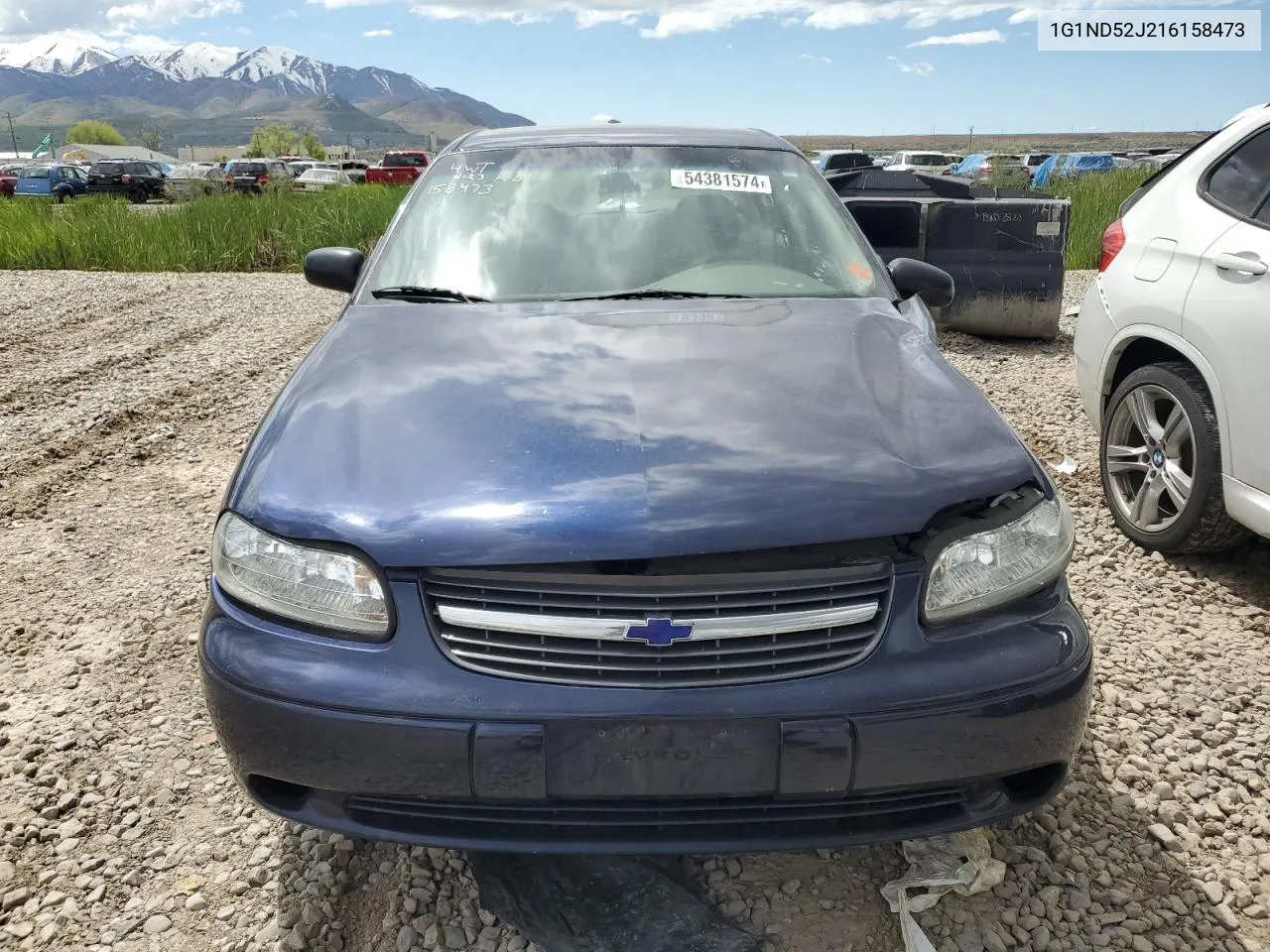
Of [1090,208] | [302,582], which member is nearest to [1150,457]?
[302,582]

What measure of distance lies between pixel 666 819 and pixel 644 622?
1.26 ft

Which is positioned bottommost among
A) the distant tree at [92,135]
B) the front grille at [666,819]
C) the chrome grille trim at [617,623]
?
the front grille at [666,819]

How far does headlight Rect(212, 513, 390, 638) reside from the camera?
185 cm

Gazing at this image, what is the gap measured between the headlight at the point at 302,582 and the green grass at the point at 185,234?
12.0 m

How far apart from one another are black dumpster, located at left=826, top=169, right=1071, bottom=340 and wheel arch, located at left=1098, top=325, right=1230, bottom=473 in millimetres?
3633

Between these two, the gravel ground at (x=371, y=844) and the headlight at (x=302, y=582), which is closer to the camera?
the headlight at (x=302, y=582)

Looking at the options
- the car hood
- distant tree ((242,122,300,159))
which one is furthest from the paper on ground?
distant tree ((242,122,300,159))

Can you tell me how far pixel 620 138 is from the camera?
3596 mm

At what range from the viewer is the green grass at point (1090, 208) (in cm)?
1170

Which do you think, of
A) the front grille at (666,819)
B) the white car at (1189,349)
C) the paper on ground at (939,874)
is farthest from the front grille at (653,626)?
the white car at (1189,349)

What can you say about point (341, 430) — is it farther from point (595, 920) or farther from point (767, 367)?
point (595, 920)

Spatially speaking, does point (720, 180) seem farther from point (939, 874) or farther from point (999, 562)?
point (939, 874)

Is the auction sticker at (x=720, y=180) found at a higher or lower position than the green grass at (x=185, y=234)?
higher

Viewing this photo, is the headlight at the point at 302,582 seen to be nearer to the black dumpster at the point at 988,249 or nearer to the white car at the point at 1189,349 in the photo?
the white car at the point at 1189,349
